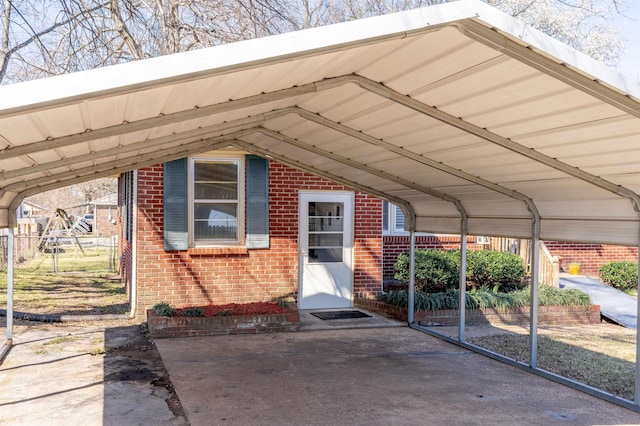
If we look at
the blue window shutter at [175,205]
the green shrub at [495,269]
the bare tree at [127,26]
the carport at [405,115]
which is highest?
the bare tree at [127,26]

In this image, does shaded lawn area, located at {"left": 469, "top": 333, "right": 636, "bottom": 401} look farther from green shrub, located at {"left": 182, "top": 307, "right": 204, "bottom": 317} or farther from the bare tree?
the bare tree

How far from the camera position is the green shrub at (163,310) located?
9797 millimetres

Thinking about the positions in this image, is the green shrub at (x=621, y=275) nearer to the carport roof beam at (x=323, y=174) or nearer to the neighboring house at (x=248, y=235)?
the neighboring house at (x=248, y=235)

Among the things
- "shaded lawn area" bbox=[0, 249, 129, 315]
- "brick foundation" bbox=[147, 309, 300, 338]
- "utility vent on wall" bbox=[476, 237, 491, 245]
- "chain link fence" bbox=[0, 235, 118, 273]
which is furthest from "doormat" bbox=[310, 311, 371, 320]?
"chain link fence" bbox=[0, 235, 118, 273]

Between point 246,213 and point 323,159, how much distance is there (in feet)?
8.56

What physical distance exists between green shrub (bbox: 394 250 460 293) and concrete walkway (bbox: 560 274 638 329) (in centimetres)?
297

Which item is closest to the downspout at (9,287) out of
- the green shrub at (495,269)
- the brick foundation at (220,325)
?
the brick foundation at (220,325)

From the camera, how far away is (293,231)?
11766 mm

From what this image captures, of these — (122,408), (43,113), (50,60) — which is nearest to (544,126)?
(43,113)

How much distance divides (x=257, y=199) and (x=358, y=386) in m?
5.08

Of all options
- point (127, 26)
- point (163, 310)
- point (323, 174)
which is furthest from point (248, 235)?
point (127, 26)

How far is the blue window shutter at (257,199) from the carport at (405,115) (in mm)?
2263

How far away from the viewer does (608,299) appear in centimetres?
1312

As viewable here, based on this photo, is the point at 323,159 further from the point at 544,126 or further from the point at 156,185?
the point at 544,126
